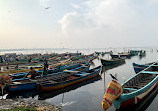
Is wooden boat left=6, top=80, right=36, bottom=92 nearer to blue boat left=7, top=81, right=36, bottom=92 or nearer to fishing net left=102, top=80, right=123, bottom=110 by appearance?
blue boat left=7, top=81, right=36, bottom=92

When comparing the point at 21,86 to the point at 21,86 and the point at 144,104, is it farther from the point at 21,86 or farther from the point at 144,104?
the point at 144,104

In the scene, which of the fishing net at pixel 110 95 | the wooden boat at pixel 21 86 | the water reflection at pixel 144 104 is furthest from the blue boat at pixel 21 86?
the water reflection at pixel 144 104

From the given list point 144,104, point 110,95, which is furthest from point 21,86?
point 144,104

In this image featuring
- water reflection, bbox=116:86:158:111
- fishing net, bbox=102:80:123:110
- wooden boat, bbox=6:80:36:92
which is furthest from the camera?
wooden boat, bbox=6:80:36:92

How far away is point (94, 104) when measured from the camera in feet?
35.9

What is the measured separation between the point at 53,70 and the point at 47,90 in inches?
282

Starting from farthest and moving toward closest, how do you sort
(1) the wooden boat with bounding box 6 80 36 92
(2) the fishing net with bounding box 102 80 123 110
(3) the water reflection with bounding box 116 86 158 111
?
1. (1) the wooden boat with bounding box 6 80 36 92
2. (3) the water reflection with bounding box 116 86 158 111
3. (2) the fishing net with bounding box 102 80 123 110

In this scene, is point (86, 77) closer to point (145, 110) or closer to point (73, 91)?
point (73, 91)

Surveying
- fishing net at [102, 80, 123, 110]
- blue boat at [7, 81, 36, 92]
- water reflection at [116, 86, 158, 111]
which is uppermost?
fishing net at [102, 80, 123, 110]

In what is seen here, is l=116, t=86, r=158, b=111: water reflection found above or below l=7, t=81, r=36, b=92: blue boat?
below

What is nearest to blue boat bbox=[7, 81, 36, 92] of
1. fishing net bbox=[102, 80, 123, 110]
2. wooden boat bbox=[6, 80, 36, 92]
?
wooden boat bbox=[6, 80, 36, 92]

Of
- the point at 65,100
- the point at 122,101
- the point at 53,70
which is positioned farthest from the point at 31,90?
the point at 122,101

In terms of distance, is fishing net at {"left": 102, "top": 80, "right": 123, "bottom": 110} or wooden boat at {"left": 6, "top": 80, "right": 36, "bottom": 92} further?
wooden boat at {"left": 6, "top": 80, "right": 36, "bottom": 92}

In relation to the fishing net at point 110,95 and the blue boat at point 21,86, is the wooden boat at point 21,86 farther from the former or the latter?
the fishing net at point 110,95
